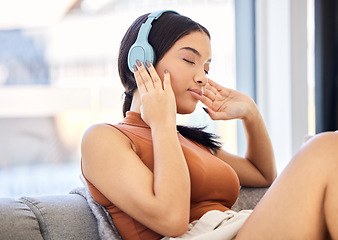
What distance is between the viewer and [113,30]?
2516 millimetres

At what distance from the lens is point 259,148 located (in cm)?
173

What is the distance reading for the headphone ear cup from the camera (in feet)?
4.45

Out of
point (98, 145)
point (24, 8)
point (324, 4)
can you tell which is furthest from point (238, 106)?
point (324, 4)

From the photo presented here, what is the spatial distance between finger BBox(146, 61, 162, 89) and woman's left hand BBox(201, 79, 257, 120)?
29 cm

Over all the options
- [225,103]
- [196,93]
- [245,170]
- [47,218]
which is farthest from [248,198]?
[47,218]

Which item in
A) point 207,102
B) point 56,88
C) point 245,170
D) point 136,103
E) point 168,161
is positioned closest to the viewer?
point 168,161

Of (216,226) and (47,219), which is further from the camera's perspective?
(47,219)

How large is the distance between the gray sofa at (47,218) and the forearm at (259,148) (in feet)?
2.09

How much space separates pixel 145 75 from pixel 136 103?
6.0 inches

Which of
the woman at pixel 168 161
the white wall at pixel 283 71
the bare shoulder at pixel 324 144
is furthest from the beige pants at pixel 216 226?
the white wall at pixel 283 71

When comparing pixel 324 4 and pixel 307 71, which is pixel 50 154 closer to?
pixel 307 71

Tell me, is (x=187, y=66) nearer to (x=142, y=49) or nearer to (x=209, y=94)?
(x=142, y=49)

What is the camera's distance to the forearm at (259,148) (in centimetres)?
171

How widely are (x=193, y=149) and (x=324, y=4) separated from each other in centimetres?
172
